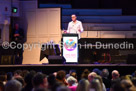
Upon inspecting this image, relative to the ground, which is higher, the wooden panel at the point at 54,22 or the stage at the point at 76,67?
the wooden panel at the point at 54,22

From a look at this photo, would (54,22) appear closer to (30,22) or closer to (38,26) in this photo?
(38,26)

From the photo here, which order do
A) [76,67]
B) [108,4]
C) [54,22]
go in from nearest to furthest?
[76,67]
[54,22]
[108,4]

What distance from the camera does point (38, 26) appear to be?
13.3m

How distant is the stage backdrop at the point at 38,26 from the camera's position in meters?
13.2

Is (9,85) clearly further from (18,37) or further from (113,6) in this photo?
(113,6)

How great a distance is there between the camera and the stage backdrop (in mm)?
13188

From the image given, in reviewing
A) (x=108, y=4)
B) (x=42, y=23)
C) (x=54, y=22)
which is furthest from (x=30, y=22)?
(x=108, y=4)

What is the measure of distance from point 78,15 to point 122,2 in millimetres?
2632

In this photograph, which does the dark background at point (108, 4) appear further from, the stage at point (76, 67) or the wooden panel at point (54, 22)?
the stage at point (76, 67)

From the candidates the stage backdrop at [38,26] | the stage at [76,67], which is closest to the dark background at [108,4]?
the stage backdrop at [38,26]

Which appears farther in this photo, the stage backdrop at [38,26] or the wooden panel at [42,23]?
the wooden panel at [42,23]

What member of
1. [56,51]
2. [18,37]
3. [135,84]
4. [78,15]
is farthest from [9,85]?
[78,15]

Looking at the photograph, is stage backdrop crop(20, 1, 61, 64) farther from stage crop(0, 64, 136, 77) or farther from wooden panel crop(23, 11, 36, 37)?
stage crop(0, 64, 136, 77)

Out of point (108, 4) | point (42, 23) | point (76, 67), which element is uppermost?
point (108, 4)
